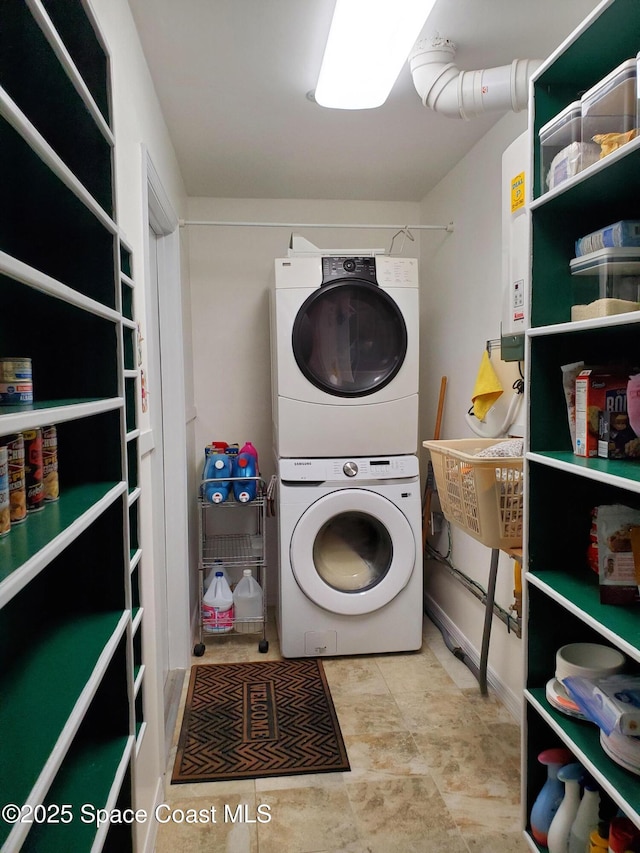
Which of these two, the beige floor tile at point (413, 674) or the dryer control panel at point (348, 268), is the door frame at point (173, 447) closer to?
the dryer control panel at point (348, 268)

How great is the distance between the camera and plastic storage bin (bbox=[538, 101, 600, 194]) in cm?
125

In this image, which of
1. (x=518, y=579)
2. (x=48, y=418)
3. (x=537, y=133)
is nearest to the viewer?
(x=48, y=418)

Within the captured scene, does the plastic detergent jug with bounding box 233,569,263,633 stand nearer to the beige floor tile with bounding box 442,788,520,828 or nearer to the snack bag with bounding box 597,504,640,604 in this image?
the beige floor tile with bounding box 442,788,520,828

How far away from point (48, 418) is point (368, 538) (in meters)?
2.40

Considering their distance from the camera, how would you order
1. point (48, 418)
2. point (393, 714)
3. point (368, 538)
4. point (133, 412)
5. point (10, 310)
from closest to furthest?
point (48, 418), point (10, 310), point (133, 412), point (393, 714), point (368, 538)

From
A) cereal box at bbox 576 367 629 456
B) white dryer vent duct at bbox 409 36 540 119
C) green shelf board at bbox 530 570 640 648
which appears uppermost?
white dryer vent duct at bbox 409 36 540 119

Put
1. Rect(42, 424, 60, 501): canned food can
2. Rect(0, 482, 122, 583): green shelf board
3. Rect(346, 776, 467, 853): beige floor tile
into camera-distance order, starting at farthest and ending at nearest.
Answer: Rect(346, 776, 467, 853): beige floor tile < Rect(42, 424, 60, 501): canned food can < Rect(0, 482, 122, 583): green shelf board

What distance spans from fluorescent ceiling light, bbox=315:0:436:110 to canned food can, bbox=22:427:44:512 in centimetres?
136

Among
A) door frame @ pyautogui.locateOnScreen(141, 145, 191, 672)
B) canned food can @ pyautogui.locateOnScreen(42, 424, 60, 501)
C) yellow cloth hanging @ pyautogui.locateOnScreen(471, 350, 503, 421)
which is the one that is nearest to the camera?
canned food can @ pyautogui.locateOnScreen(42, 424, 60, 501)

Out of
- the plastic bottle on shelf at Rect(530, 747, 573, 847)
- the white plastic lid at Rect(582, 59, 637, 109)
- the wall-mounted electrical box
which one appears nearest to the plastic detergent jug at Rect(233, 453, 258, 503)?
the wall-mounted electrical box

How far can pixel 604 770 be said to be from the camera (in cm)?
115

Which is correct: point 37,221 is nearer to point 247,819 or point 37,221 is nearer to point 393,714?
point 247,819

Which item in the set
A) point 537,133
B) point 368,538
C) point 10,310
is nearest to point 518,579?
point 368,538

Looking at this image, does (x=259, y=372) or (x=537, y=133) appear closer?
(x=537, y=133)
